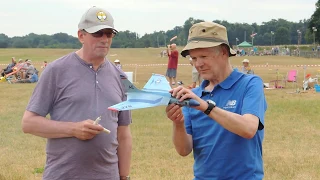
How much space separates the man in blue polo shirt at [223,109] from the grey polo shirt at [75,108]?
0.54 metres

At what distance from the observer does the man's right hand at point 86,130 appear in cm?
290

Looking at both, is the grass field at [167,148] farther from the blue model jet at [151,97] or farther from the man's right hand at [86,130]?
the blue model jet at [151,97]

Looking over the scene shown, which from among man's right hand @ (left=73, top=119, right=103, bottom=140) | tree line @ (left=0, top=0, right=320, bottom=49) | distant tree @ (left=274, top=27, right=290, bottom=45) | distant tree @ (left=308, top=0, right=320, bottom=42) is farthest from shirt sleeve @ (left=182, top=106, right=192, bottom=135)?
distant tree @ (left=274, top=27, right=290, bottom=45)

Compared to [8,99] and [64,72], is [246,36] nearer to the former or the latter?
[8,99]

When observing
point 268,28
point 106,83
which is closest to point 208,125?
point 106,83

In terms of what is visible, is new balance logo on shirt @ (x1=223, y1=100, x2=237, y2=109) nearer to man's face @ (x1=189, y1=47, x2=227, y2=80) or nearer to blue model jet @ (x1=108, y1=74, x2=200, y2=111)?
man's face @ (x1=189, y1=47, x2=227, y2=80)

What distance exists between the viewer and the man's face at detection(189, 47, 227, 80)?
2.79 metres

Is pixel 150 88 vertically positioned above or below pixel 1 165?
above

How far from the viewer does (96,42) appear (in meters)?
3.16

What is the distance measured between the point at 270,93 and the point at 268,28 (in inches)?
4410

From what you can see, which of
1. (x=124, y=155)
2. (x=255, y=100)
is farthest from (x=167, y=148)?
(x=255, y=100)

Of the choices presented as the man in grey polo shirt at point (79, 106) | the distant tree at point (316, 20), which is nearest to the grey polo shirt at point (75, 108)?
the man in grey polo shirt at point (79, 106)

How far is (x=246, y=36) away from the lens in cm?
10850

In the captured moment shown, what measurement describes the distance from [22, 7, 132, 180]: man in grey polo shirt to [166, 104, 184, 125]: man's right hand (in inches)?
22.8
